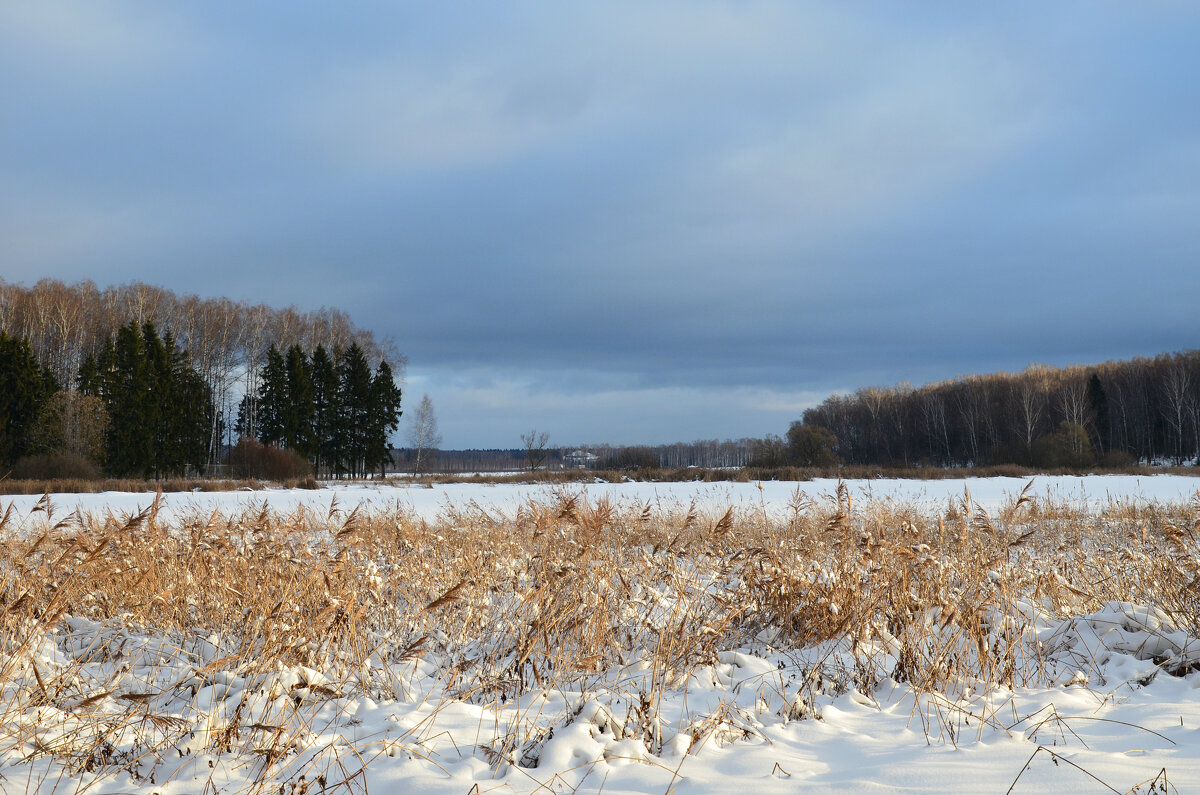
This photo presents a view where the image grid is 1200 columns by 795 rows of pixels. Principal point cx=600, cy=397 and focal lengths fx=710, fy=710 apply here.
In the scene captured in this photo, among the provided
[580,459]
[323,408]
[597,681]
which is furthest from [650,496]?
[580,459]

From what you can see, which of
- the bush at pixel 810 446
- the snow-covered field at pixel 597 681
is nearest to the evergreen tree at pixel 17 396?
the snow-covered field at pixel 597 681

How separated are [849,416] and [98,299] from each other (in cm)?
6381

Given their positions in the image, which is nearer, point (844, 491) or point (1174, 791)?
point (1174, 791)

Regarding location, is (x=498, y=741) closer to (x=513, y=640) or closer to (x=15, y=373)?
(x=513, y=640)

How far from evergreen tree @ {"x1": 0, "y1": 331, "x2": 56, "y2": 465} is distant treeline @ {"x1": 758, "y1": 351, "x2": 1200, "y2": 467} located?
116ft

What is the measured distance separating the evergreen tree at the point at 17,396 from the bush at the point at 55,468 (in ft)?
15.4

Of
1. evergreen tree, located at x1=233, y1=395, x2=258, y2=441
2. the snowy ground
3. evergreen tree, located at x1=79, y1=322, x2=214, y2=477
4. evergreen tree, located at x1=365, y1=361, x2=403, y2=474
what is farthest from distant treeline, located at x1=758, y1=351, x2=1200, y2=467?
evergreen tree, located at x1=79, y1=322, x2=214, y2=477

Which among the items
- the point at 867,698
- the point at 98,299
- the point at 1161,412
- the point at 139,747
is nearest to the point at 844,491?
the point at 867,698

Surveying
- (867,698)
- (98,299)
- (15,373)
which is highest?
(98,299)

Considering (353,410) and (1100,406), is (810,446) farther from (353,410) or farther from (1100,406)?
(1100,406)

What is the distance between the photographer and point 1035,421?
5256 centimetres

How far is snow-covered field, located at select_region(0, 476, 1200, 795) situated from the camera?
8.17ft

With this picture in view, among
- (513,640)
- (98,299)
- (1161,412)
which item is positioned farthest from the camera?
(1161,412)

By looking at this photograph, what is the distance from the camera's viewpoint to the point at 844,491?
543 cm
